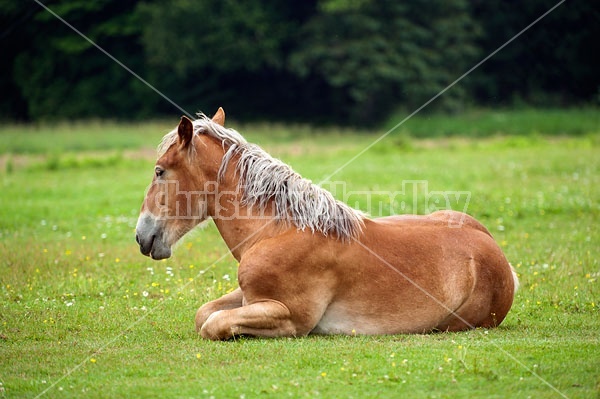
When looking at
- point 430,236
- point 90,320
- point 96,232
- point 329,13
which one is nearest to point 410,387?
point 430,236

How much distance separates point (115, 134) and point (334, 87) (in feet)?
71.8

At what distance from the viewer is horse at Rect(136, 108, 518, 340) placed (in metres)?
7.57

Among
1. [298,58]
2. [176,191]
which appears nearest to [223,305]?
[176,191]

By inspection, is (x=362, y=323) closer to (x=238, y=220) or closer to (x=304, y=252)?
(x=304, y=252)

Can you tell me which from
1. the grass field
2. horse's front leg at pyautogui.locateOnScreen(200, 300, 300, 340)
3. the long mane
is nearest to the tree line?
the grass field

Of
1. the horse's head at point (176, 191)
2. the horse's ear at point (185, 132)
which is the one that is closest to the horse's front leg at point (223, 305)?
the horse's head at point (176, 191)

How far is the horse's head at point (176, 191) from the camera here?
312 inches

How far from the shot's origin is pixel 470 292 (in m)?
7.80

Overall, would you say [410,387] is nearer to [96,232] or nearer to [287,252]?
[287,252]

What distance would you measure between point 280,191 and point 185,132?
114cm

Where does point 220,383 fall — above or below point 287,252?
below

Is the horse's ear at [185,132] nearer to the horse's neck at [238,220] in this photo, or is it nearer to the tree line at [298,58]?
the horse's neck at [238,220]

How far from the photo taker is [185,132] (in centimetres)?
780

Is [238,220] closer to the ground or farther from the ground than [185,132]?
closer to the ground
